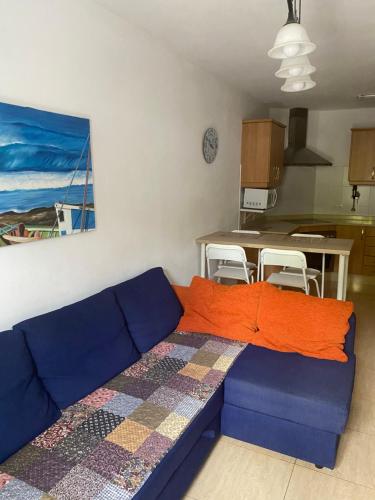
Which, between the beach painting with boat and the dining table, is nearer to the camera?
the beach painting with boat

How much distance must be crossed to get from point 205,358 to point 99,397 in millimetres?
686

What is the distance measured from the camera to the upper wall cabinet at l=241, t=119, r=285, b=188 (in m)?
4.50

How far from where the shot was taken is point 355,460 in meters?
2.01

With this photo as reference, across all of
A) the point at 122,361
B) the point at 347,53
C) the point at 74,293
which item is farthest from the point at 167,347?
the point at 347,53

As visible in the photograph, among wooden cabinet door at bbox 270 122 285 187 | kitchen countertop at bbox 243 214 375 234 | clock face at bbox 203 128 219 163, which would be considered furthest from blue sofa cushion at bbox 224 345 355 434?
wooden cabinet door at bbox 270 122 285 187

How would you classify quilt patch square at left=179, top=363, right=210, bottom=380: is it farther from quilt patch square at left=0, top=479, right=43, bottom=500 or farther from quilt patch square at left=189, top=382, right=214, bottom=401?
quilt patch square at left=0, top=479, right=43, bottom=500

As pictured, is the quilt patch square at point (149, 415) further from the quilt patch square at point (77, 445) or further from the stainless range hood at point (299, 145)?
the stainless range hood at point (299, 145)

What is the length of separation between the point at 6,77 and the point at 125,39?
40.5 inches

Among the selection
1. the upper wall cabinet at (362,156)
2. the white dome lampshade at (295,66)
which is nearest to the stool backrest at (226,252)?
the white dome lampshade at (295,66)

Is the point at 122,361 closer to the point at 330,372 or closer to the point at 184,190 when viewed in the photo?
the point at 330,372

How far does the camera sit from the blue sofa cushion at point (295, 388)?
1848mm

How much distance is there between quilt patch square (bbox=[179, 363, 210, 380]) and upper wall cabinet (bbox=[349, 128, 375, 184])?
13.8 feet

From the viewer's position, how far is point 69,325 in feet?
6.26

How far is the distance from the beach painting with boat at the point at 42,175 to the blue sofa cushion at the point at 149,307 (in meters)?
0.51
